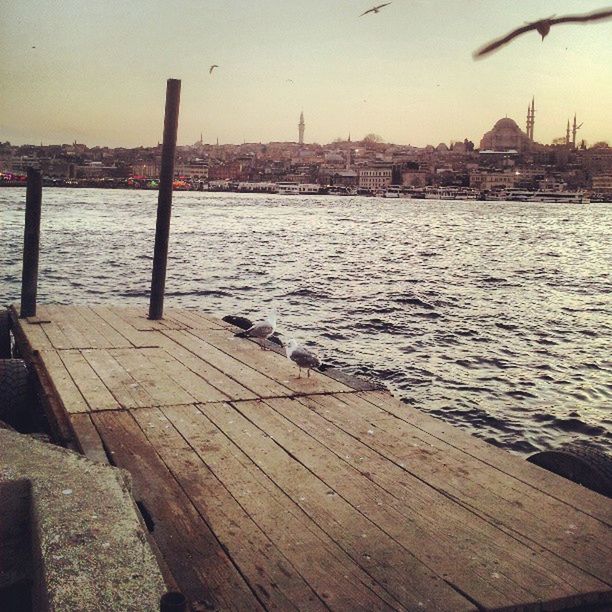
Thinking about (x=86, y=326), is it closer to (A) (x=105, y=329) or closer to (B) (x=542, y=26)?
(A) (x=105, y=329)

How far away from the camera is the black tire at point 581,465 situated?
366cm

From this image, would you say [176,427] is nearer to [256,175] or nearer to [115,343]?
[115,343]

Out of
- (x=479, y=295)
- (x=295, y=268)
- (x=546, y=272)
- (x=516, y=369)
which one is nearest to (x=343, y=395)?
(x=516, y=369)

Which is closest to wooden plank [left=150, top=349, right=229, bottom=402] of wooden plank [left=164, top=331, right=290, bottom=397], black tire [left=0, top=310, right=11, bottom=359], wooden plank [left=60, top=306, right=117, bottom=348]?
wooden plank [left=164, top=331, right=290, bottom=397]

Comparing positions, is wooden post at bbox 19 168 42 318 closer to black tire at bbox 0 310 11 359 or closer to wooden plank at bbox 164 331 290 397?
black tire at bbox 0 310 11 359

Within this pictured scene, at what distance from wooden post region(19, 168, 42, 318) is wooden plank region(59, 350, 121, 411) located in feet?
6.92

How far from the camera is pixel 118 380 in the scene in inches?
200

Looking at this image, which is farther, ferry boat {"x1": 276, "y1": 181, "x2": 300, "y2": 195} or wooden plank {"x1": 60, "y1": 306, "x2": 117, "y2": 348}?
ferry boat {"x1": 276, "y1": 181, "x2": 300, "y2": 195}

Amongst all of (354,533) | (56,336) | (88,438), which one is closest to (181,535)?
(354,533)

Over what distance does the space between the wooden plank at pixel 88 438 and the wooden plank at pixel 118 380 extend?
1.27 ft

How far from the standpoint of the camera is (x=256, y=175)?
19625 centimetres

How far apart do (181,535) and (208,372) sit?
2.70 metres

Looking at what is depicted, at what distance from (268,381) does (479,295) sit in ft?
54.8

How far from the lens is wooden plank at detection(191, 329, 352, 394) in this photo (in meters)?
5.12
